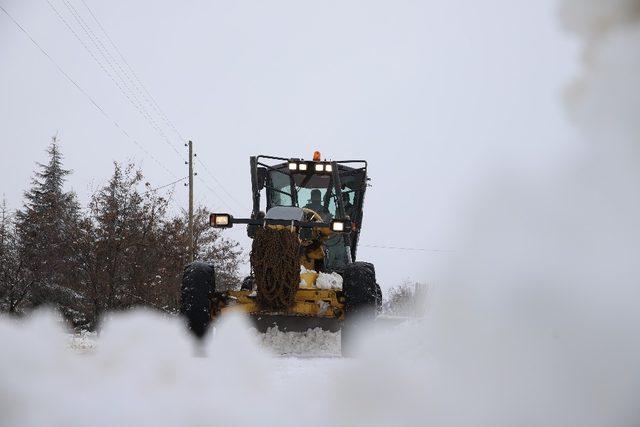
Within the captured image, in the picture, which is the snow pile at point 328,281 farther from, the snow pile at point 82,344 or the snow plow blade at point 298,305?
the snow pile at point 82,344

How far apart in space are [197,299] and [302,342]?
179 cm

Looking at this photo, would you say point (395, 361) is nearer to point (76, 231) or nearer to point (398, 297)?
point (76, 231)

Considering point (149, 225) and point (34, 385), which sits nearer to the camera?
point (34, 385)

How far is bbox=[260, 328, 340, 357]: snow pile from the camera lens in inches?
381

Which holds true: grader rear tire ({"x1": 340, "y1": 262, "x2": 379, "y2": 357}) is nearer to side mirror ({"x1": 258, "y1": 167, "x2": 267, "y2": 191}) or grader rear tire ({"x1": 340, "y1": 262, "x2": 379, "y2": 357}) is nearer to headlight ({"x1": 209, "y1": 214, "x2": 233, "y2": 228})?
headlight ({"x1": 209, "y1": 214, "x2": 233, "y2": 228})

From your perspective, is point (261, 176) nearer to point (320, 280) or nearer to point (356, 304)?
point (320, 280)

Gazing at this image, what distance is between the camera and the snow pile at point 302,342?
969 centimetres

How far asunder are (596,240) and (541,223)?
1.07 ft

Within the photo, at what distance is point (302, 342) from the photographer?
9.88 meters

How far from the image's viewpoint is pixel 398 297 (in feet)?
191

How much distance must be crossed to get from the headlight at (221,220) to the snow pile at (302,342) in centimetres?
172

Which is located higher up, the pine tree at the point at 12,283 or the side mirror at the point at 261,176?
the side mirror at the point at 261,176

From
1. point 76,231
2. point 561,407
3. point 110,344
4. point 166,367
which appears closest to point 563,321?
point 561,407

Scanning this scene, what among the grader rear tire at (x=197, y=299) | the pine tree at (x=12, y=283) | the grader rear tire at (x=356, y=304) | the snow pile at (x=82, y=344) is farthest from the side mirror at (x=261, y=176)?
the pine tree at (x=12, y=283)
